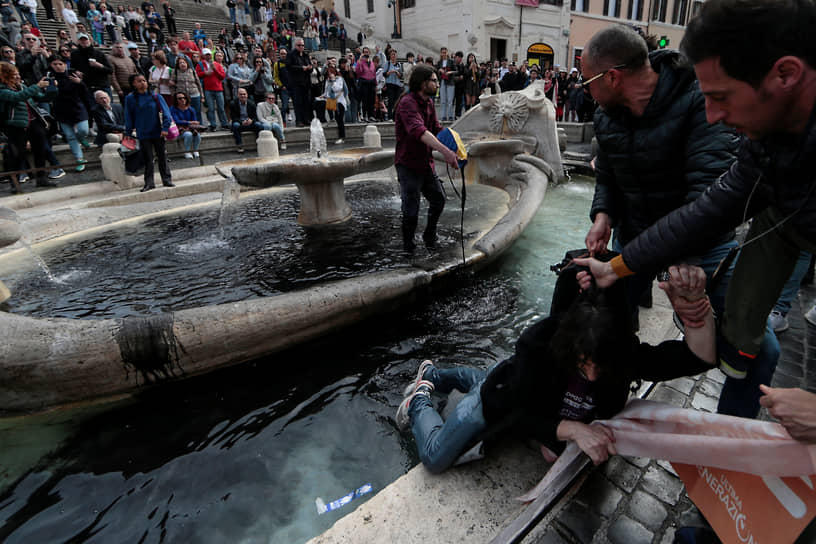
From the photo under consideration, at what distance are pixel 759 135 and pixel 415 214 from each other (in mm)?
3115

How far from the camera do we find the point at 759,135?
112 centimetres

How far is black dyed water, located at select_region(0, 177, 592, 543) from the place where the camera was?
1838 millimetres

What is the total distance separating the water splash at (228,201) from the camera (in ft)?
16.1

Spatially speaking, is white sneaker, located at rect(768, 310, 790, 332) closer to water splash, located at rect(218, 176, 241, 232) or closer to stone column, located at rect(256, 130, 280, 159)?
water splash, located at rect(218, 176, 241, 232)

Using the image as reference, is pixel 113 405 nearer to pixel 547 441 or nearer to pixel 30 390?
pixel 30 390

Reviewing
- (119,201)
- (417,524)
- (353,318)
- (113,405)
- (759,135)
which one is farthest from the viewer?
(119,201)

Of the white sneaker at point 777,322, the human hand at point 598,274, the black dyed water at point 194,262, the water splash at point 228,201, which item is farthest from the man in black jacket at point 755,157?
the water splash at point 228,201

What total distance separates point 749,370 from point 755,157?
0.82 metres

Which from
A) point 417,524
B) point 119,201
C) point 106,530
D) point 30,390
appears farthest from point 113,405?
point 119,201

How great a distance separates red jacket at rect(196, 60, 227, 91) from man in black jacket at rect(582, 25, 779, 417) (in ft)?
34.6

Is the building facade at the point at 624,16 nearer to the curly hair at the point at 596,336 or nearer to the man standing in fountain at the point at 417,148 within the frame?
the man standing in fountain at the point at 417,148

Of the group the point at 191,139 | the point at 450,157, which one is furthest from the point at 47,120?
the point at 450,157

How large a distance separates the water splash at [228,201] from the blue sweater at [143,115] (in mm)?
1617

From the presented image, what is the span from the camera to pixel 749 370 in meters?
1.60
